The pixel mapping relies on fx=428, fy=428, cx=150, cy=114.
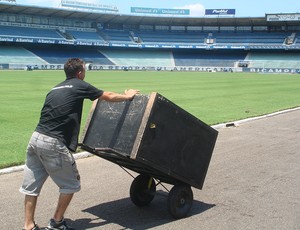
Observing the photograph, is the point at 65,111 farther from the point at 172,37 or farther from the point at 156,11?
the point at 156,11

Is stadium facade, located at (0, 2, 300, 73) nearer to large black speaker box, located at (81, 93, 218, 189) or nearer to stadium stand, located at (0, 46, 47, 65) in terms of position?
stadium stand, located at (0, 46, 47, 65)

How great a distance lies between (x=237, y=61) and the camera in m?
88.5

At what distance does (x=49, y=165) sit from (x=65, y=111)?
59 cm

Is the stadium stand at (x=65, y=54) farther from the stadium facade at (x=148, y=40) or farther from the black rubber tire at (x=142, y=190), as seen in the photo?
the black rubber tire at (x=142, y=190)

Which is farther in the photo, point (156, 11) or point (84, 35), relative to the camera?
point (156, 11)

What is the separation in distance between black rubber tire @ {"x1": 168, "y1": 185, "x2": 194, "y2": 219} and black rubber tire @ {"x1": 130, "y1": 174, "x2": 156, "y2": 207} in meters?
0.57

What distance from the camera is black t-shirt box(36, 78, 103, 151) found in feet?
14.8

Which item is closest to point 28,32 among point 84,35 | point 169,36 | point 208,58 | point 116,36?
point 84,35

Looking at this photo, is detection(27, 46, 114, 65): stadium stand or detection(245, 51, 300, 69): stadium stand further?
detection(245, 51, 300, 69): stadium stand

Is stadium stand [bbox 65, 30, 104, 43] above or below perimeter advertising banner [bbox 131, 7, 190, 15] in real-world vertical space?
below

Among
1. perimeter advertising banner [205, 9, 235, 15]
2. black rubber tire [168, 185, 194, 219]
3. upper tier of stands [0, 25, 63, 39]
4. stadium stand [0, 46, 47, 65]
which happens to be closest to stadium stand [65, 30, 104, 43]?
upper tier of stands [0, 25, 63, 39]

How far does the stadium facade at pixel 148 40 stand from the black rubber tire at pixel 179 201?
7095 centimetres

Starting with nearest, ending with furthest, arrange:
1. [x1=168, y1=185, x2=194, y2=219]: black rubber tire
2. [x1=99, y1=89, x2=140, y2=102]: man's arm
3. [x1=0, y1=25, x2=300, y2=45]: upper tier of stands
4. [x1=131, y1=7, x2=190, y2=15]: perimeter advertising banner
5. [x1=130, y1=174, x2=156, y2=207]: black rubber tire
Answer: [x1=99, y1=89, x2=140, y2=102]: man's arm → [x1=168, y1=185, x2=194, y2=219]: black rubber tire → [x1=130, y1=174, x2=156, y2=207]: black rubber tire → [x1=0, y1=25, x2=300, y2=45]: upper tier of stands → [x1=131, y1=7, x2=190, y2=15]: perimeter advertising banner

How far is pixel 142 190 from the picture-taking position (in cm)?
591
